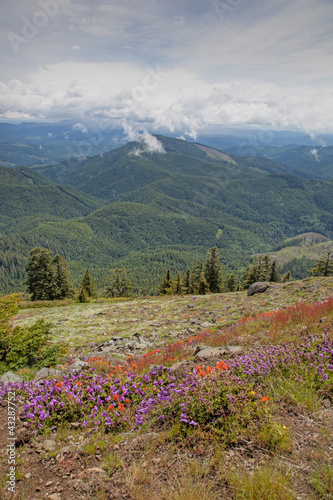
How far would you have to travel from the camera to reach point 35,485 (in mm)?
3365

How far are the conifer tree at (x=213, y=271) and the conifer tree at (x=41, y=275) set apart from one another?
32.4 meters

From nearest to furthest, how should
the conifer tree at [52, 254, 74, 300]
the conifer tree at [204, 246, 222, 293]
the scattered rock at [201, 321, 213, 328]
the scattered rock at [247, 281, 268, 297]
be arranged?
the scattered rock at [201, 321, 213, 328], the scattered rock at [247, 281, 268, 297], the conifer tree at [52, 254, 74, 300], the conifer tree at [204, 246, 222, 293]

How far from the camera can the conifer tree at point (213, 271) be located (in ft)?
169

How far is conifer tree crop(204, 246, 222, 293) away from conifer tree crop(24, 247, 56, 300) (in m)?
32.4

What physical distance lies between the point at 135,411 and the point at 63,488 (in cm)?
180

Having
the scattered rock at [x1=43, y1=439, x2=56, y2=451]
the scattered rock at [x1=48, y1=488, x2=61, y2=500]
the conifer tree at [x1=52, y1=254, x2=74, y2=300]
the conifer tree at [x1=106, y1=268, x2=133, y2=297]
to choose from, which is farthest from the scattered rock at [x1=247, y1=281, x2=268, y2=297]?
the conifer tree at [x1=106, y1=268, x2=133, y2=297]

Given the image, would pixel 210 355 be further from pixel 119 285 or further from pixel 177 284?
pixel 119 285

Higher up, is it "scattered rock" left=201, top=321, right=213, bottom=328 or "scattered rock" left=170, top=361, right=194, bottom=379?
"scattered rock" left=170, top=361, right=194, bottom=379

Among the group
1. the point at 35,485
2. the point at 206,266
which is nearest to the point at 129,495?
the point at 35,485

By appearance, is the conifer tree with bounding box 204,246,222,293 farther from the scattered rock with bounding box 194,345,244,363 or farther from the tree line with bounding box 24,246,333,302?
the scattered rock with bounding box 194,345,244,363

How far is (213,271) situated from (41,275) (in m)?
35.4

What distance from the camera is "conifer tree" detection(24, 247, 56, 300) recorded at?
44.6 m

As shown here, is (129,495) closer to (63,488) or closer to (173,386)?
(63,488)

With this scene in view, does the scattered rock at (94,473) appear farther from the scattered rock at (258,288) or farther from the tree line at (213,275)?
the tree line at (213,275)
